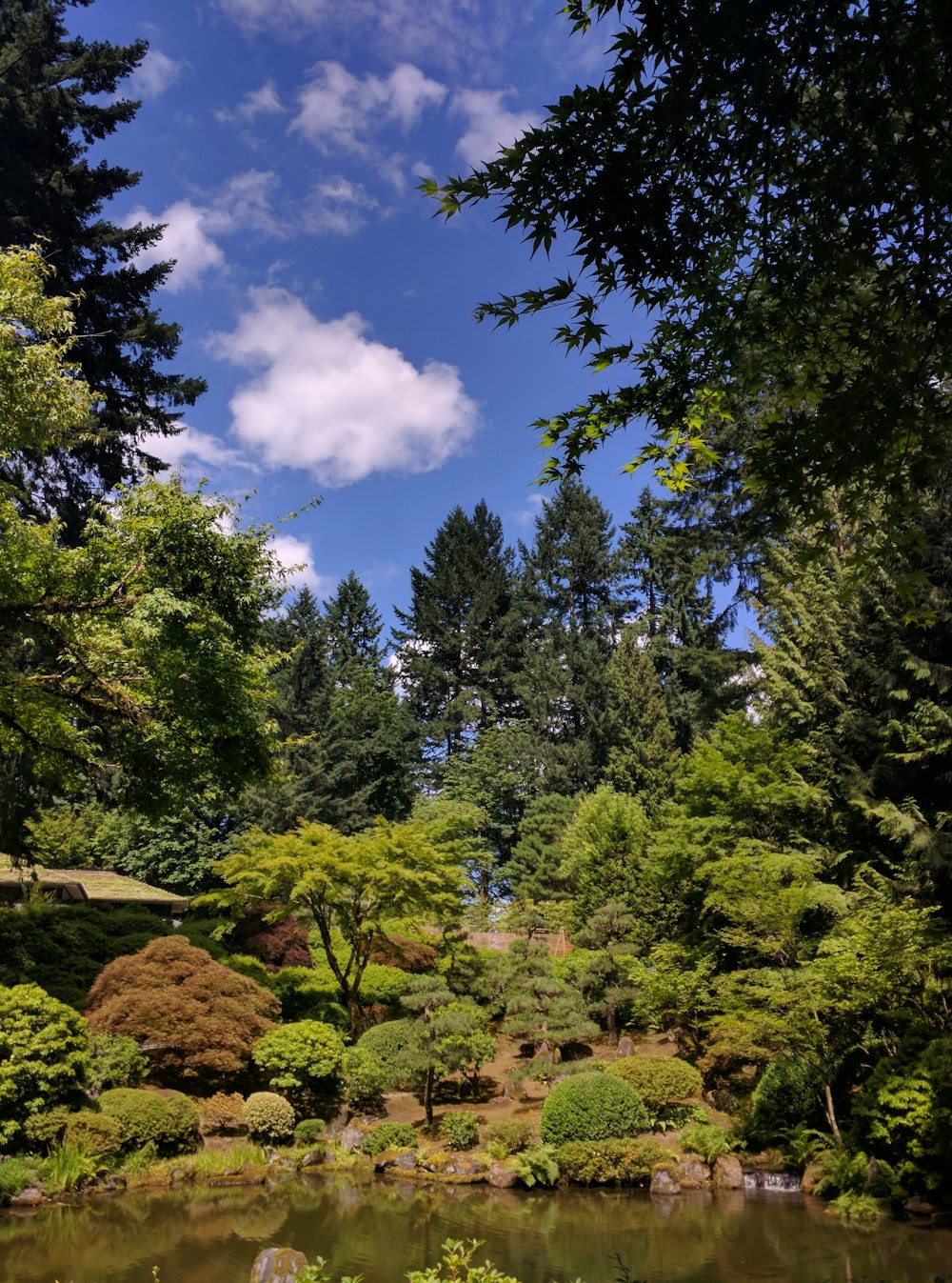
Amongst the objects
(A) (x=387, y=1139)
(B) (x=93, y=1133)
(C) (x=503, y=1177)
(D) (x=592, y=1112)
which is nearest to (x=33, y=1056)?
(B) (x=93, y=1133)

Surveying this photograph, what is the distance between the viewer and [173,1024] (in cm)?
1224

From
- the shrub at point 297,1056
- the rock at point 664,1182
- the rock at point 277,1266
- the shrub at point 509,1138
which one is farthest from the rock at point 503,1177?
the rock at point 277,1266

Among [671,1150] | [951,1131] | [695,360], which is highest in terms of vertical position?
[695,360]

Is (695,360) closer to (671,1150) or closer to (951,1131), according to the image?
(951,1131)

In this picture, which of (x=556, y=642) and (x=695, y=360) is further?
(x=556, y=642)

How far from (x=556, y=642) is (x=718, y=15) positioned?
33.9 m

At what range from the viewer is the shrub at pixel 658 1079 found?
12.1 metres

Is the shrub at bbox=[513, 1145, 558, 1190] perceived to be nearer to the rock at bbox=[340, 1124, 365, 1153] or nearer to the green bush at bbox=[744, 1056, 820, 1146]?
the rock at bbox=[340, 1124, 365, 1153]

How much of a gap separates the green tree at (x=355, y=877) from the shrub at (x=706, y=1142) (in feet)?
18.8

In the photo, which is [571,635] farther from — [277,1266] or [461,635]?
[277,1266]

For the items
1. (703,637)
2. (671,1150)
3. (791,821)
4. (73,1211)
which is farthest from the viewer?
(703,637)

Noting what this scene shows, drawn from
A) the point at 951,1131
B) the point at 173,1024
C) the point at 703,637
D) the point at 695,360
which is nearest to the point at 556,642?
the point at 703,637

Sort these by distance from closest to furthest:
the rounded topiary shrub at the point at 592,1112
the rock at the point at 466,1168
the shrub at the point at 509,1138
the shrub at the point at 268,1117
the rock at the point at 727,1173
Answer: the rock at the point at 727,1173, the rock at the point at 466,1168, the rounded topiary shrub at the point at 592,1112, the shrub at the point at 509,1138, the shrub at the point at 268,1117

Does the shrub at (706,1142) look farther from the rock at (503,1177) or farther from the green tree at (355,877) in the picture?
the green tree at (355,877)
